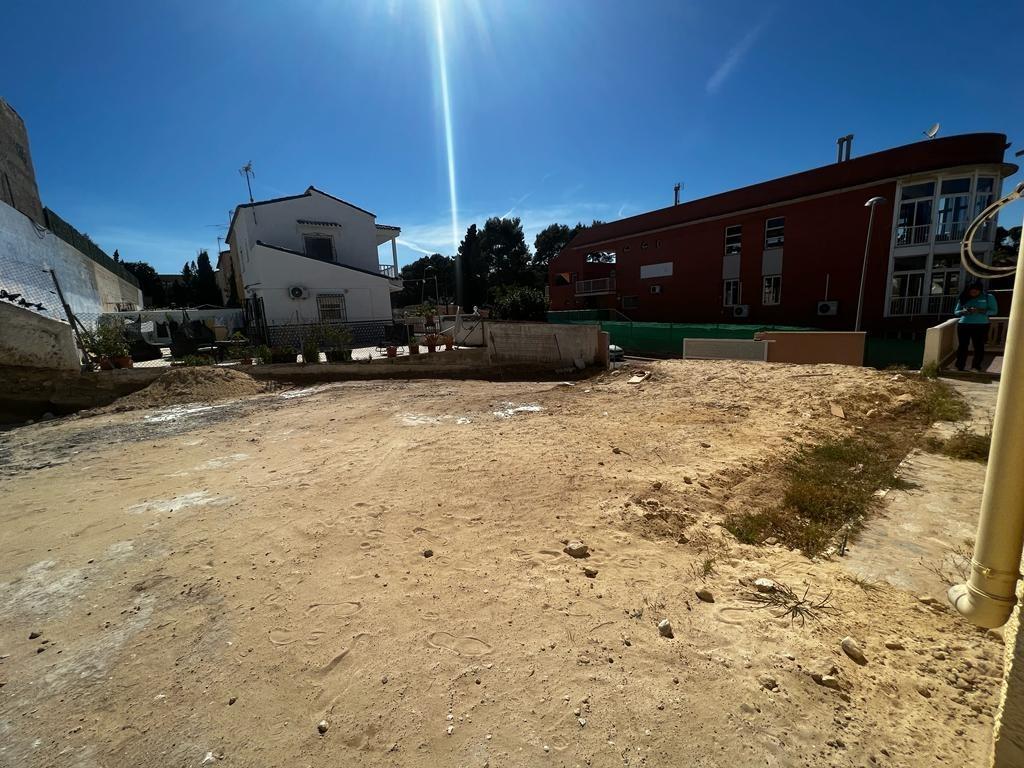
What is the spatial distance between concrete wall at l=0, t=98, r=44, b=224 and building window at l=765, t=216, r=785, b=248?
1367 inches

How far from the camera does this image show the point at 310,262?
2102 centimetres

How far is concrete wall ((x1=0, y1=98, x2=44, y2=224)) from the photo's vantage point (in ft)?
51.4

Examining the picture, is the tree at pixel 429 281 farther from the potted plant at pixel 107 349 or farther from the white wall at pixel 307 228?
the potted plant at pixel 107 349

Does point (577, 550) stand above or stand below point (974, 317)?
below

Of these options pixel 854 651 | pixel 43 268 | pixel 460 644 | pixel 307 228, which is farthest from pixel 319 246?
pixel 854 651

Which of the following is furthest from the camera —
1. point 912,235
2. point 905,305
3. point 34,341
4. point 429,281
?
point 429,281

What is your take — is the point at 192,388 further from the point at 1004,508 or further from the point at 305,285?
the point at 1004,508

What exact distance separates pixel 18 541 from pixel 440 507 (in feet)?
14.3

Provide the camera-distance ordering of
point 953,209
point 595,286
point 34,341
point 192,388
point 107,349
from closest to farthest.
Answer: point 34,341, point 192,388, point 107,349, point 953,209, point 595,286

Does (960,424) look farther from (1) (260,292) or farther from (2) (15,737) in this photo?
(1) (260,292)

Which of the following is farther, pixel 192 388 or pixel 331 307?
pixel 331 307

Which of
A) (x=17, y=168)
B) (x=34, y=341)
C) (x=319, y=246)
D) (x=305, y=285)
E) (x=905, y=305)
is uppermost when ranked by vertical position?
(x=17, y=168)

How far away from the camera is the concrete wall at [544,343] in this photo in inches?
584

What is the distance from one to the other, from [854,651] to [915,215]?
26.7 metres
